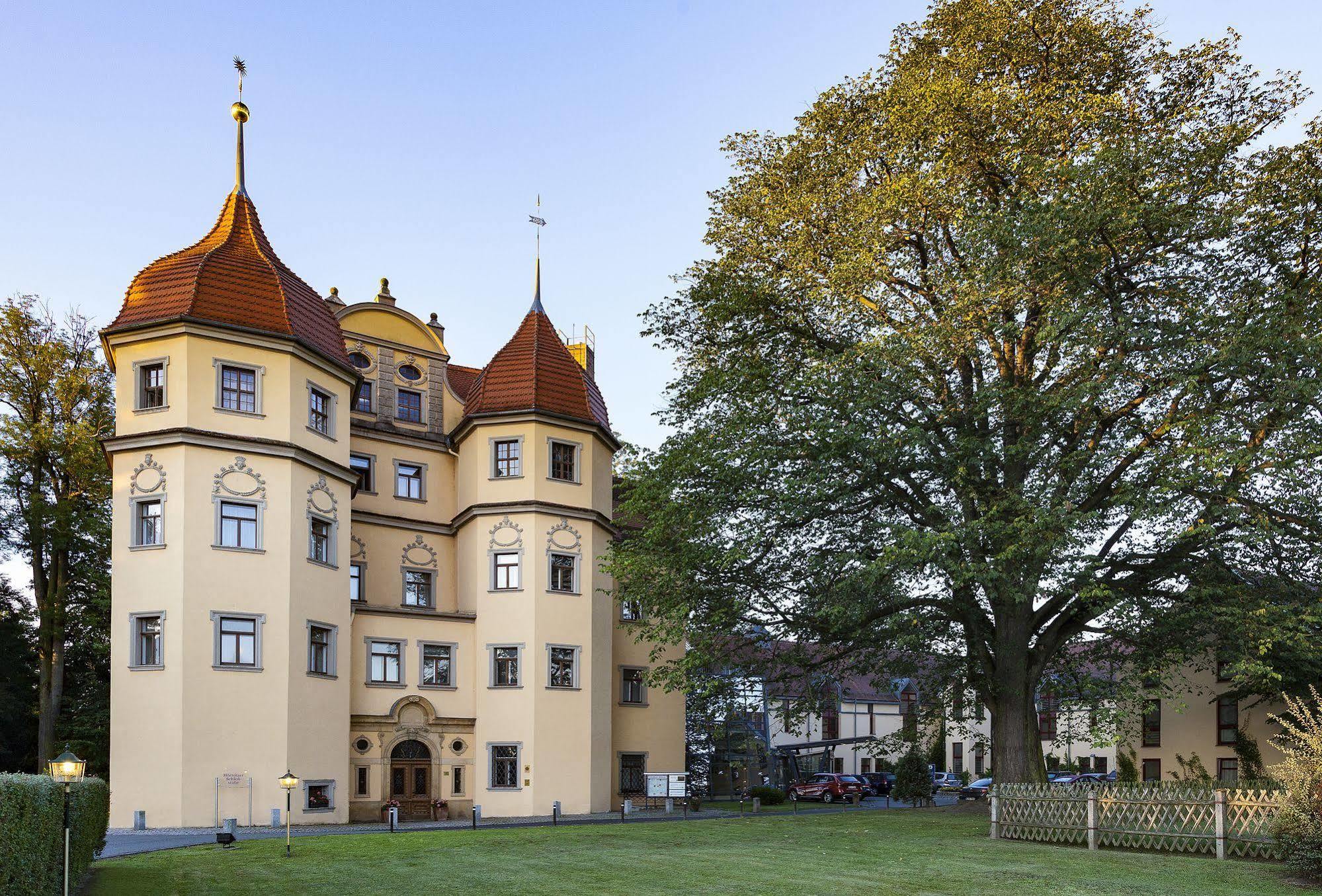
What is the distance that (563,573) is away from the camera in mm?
36781

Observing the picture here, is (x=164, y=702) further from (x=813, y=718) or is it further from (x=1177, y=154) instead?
(x=813, y=718)

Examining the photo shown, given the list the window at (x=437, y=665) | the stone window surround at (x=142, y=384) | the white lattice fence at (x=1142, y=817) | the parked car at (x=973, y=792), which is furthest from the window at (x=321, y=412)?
the parked car at (x=973, y=792)

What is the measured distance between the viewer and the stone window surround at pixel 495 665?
116 ft

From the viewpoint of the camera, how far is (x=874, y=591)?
24.3m

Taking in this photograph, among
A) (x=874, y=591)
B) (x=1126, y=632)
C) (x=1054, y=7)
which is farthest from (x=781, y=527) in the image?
(x=1054, y=7)

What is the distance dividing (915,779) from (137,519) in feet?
95.9

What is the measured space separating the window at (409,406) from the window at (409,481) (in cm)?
159

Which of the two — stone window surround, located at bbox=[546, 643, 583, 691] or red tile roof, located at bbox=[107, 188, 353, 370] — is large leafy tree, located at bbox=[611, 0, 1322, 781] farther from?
red tile roof, located at bbox=[107, 188, 353, 370]

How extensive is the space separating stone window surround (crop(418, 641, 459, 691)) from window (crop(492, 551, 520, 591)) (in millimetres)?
2257

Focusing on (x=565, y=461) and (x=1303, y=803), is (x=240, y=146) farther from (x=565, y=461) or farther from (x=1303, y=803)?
(x=1303, y=803)

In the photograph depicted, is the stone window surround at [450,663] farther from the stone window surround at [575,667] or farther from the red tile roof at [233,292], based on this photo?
the red tile roof at [233,292]

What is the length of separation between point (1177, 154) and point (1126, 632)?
10.1 metres

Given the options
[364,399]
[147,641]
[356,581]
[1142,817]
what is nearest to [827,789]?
[356,581]

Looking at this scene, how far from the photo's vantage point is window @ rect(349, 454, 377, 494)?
37344 millimetres
